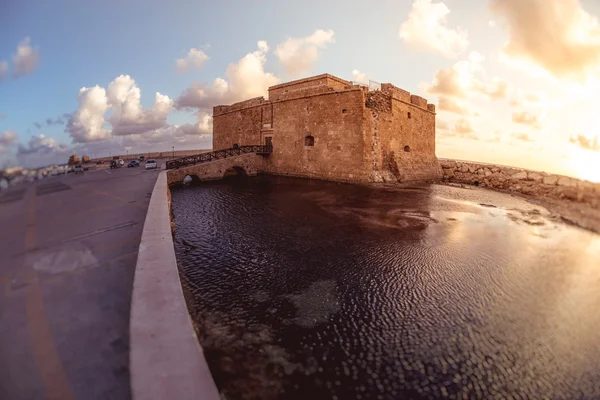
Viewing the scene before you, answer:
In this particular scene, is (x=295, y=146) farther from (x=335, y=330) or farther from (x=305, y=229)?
(x=335, y=330)

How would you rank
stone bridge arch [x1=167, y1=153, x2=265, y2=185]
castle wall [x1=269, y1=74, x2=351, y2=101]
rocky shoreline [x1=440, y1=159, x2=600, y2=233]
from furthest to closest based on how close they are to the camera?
castle wall [x1=269, y1=74, x2=351, y2=101] < stone bridge arch [x1=167, y1=153, x2=265, y2=185] < rocky shoreline [x1=440, y1=159, x2=600, y2=233]

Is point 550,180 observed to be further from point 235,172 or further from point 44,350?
point 235,172

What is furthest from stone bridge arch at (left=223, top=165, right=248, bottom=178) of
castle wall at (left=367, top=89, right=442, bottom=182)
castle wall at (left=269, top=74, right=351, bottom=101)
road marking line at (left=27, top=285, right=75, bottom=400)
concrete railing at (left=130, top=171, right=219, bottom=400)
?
road marking line at (left=27, top=285, right=75, bottom=400)

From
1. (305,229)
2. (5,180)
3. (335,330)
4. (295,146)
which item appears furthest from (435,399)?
(295,146)

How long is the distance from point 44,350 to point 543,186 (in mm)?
20905

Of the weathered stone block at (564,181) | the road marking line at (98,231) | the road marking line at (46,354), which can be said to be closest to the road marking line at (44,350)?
the road marking line at (46,354)

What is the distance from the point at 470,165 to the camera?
72.4 feet

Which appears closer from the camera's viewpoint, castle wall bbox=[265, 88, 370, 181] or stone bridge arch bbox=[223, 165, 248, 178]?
castle wall bbox=[265, 88, 370, 181]

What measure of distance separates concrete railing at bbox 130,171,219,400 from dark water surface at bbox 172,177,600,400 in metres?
0.83

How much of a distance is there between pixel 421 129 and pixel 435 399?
2497 cm

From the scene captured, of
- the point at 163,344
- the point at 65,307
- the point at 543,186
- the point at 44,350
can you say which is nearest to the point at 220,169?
the point at 65,307

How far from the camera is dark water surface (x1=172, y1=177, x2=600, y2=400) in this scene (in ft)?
9.71

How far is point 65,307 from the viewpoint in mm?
2926

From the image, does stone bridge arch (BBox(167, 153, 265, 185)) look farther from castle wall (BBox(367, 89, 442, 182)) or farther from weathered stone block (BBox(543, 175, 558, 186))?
weathered stone block (BBox(543, 175, 558, 186))
